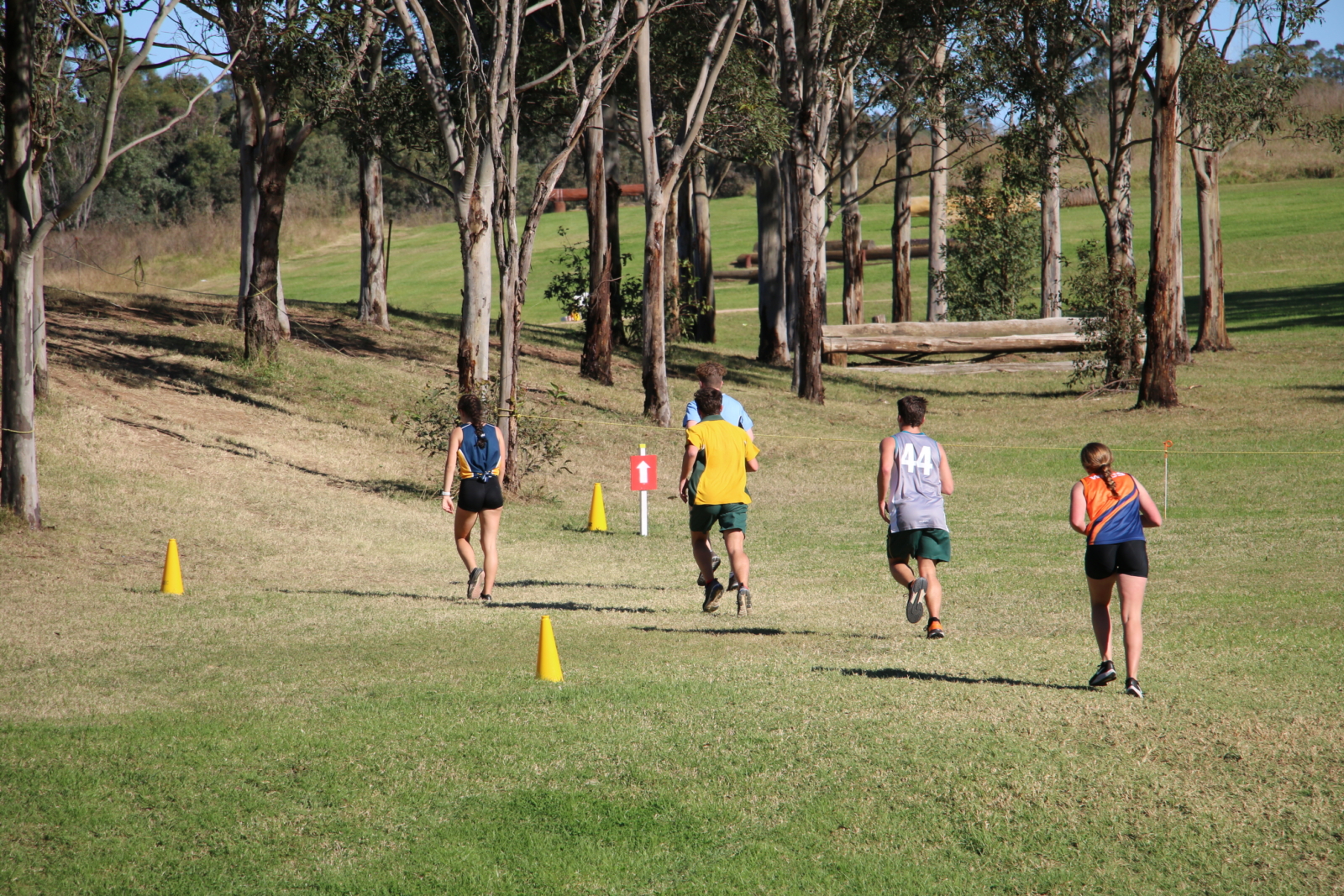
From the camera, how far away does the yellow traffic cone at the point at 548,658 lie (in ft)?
24.4

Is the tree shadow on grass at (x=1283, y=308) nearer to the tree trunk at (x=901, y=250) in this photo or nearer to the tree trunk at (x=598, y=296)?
the tree trunk at (x=901, y=250)

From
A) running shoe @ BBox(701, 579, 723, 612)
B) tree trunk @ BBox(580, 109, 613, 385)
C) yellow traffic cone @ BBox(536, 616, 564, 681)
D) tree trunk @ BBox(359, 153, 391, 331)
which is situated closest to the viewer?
yellow traffic cone @ BBox(536, 616, 564, 681)

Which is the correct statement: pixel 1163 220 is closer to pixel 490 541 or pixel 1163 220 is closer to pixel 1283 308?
pixel 490 541

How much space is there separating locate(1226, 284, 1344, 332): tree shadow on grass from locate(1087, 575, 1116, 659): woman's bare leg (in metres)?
37.2

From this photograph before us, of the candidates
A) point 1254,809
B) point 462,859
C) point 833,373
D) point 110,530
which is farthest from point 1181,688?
point 833,373

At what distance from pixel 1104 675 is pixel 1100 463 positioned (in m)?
1.25

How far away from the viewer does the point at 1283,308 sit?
43469 mm

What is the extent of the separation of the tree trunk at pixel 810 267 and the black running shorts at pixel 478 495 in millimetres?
17598

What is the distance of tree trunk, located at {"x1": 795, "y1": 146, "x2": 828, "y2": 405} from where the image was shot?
26688 mm

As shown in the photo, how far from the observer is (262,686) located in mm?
7484

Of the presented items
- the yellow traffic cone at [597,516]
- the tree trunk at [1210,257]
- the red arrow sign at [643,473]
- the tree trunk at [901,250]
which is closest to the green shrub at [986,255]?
the tree trunk at [901,250]

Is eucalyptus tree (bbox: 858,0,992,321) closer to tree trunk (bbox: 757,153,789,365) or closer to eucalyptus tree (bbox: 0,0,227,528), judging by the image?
tree trunk (bbox: 757,153,789,365)

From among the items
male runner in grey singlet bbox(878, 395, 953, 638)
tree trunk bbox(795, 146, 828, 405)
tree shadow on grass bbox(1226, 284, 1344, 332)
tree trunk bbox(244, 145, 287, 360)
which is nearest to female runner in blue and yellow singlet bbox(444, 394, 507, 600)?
male runner in grey singlet bbox(878, 395, 953, 638)

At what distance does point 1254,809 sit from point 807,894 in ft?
6.98
